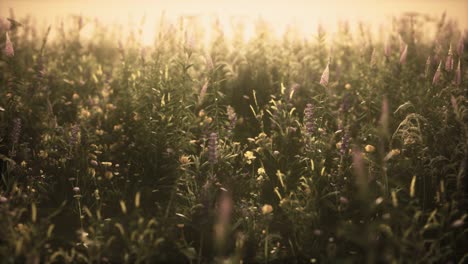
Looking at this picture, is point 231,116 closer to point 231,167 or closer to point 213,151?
point 231,167

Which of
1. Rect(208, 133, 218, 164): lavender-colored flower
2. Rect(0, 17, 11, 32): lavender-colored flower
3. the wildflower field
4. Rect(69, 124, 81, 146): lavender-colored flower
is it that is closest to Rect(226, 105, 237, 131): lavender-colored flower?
the wildflower field

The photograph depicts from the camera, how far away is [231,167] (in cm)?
311

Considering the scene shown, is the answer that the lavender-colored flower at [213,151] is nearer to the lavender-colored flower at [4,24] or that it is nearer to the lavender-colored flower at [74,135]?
the lavender-colored flower at [74,135]

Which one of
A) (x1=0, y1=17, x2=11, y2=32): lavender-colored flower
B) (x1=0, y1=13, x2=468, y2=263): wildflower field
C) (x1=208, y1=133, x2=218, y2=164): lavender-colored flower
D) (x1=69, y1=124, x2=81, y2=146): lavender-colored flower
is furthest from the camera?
(x1=0, y1=17, x2=11, y2=32): lavender-colored flower

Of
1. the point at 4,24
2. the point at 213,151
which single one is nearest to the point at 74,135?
the point at 213,151

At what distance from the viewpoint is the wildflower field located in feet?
7.75

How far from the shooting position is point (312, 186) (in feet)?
8.93

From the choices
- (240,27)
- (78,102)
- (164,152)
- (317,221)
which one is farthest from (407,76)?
(78,102)

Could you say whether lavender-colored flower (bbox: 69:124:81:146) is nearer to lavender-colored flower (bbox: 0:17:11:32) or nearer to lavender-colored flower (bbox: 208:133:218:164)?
lavender-colored flower (bbox: 208:133:218:164)

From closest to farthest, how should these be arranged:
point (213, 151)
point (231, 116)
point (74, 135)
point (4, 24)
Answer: point (213, 151) → point (74, 135) → point (231, 116) → point (4, 24)

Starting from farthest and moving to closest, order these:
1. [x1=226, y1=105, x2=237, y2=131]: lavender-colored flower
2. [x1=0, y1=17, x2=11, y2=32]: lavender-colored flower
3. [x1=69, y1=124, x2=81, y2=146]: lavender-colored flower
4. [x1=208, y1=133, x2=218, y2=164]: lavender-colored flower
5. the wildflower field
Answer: [x1=0, y1=17, x2=11, y2=32]: lavender-colored flower < [x1=226, y1=105, x2=237, y2=131]: lavender-colored flower < [x1=69, y1=124, x2=81, y2=146]: lavender-colored flower < [x1=208, y1=133, x2=218, y2=164]: lavender-colored flower < the wildflower field

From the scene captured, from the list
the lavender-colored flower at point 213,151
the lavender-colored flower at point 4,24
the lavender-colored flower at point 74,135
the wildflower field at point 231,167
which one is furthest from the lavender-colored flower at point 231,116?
the lavender-colored flower at point 4,24

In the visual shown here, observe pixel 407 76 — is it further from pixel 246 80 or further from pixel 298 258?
pixel 298 258

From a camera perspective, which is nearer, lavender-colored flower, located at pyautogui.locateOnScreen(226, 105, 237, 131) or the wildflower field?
the wildflower field
